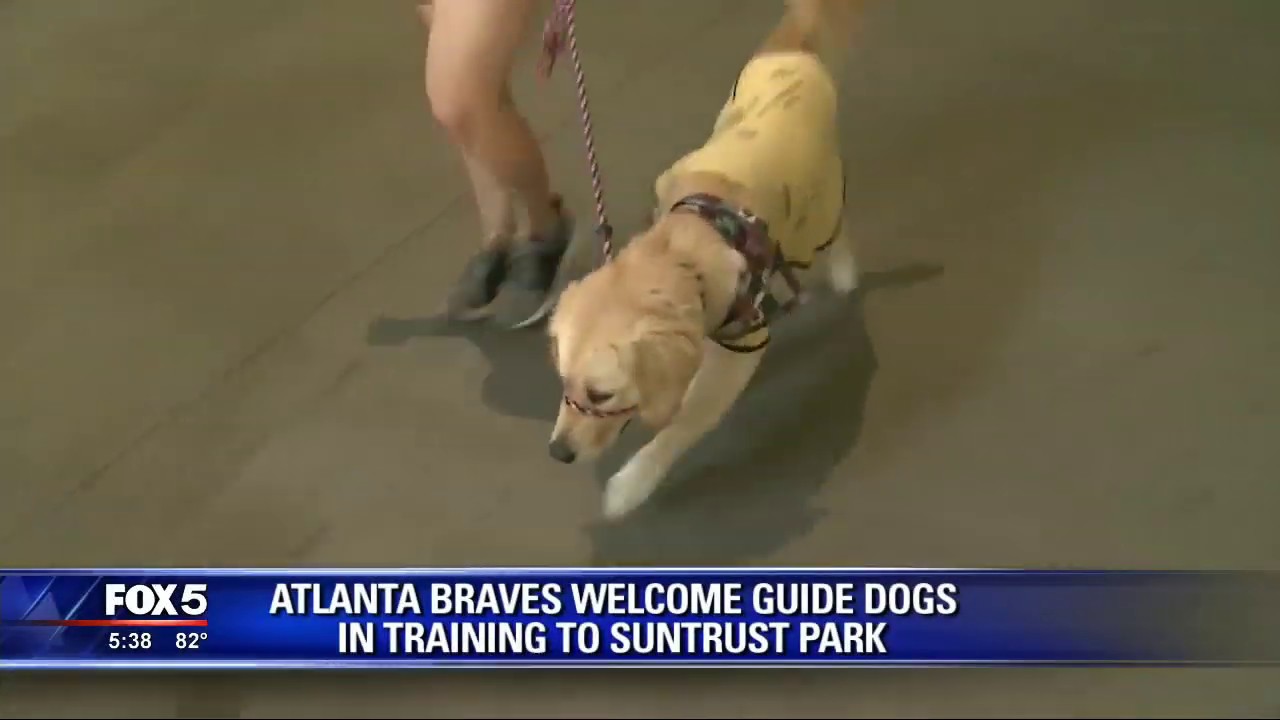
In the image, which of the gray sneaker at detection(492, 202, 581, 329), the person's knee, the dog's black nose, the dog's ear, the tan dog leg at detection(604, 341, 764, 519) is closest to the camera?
the dog's ear

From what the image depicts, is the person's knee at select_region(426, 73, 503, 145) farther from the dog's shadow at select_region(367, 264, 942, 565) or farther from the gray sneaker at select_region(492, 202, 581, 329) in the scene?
the dog's shadow at select_region(367, 264, 942, 565)

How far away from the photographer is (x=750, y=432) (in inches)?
61.2

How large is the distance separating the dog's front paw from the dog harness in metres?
0.20

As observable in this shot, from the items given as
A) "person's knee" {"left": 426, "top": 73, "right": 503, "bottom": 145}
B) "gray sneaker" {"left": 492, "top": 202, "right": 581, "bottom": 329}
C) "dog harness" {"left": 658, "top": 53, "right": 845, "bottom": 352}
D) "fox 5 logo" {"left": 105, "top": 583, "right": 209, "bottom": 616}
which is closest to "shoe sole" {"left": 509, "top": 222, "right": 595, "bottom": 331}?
"gray sneaker" {"left": 492, "top": 202, "right": 581, "bottom": 329}

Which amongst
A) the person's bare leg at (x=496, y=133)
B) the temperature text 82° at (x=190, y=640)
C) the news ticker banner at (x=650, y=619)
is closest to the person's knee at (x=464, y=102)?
the person's bare leg at (x=496, y=133)

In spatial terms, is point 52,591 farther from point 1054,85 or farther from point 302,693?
point 1054,85

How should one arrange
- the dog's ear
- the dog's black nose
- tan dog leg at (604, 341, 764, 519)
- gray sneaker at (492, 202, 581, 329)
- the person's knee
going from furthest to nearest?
gray sneaker at (492, 202, 581, 329)
the person's knee
tan dog leg at (604, 341, 764, 519)
the dog's black nose
the dog's ear

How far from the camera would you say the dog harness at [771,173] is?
51.2 inches

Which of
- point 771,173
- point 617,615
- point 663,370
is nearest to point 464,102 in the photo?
point 771,173

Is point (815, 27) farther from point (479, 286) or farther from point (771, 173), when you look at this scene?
point (479, 286)

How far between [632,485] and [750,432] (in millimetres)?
205

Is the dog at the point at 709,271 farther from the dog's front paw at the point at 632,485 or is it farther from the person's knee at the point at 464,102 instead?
the person's knee at the point at 464,102

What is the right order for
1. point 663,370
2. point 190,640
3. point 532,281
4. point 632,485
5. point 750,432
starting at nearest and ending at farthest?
1. point 663,370
2. point 190,640
3. point 632,485
4. point 750,432
5. point 532,281

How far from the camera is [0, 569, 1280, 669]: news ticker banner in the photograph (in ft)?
4.32
